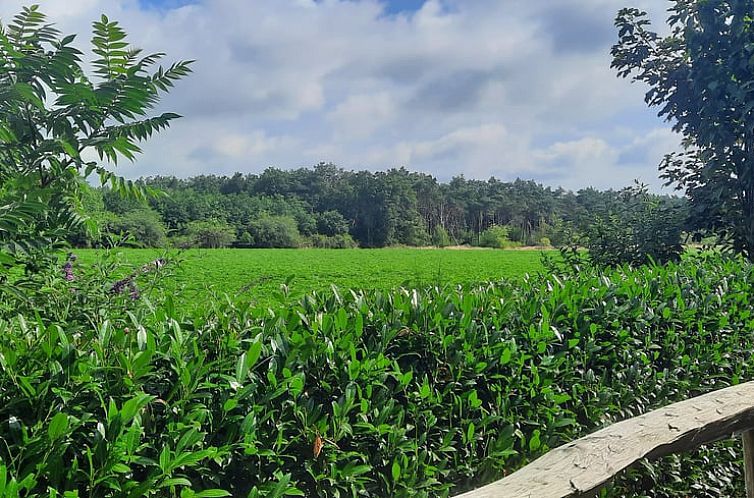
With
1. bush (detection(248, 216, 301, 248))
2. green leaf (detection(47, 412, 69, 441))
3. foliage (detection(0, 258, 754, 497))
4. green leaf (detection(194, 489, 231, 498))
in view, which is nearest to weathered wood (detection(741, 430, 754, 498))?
foliage (detection(0, 258, 754, 497))

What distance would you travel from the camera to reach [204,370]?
172 cm

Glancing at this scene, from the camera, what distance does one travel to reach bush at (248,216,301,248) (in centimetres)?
2948

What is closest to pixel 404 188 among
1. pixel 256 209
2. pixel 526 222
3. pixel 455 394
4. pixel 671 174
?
pixel 526 222

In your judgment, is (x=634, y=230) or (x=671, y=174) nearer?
(x=634, y=230)

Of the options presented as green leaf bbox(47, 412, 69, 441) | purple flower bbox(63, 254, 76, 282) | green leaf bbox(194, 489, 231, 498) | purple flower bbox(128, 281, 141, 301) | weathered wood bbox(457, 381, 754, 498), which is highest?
purple flower bbox(63, 254, 76, 282)

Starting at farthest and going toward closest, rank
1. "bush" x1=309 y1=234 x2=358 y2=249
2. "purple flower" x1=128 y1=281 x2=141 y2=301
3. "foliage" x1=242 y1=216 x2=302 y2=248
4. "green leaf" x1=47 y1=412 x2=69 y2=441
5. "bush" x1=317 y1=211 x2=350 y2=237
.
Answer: "bush" x1=317 y1=211 x2=350 y2=237
"bush" x1=309 y1=234 x2=358 y2=249
"foliage" x1=242 y1=216 x2=302 y2=248
"purple flower" x1=128 y1=281 x2=141 y2=301
"green leaf" x1=47 y1=412 x2=69 y2=441

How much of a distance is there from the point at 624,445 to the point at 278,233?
103 ft

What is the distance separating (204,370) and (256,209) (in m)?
23.1

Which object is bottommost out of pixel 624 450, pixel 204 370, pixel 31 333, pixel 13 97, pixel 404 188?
pixel 624 450

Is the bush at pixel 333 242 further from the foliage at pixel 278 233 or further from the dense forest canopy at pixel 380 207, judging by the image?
the foliage at pixel 278 233

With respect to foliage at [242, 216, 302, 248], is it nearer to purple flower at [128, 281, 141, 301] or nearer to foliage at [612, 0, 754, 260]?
foliage at [612, 0, 754, 260]

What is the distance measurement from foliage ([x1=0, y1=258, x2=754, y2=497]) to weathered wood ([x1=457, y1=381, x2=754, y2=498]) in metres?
0.43

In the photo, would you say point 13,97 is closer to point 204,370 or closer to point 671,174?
point 204,370

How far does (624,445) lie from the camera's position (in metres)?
1.93
